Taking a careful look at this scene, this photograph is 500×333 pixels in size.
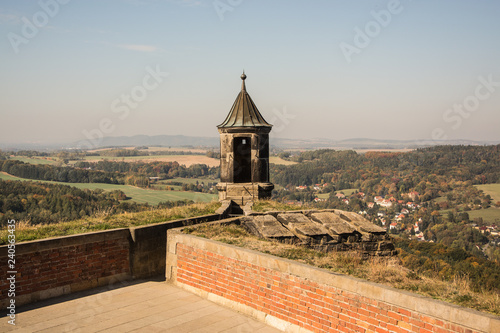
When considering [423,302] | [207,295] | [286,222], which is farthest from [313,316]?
[286,222]

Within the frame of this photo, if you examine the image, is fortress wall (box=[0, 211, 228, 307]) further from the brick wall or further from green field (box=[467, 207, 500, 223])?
green field (box=[467, 207, 500, 223])

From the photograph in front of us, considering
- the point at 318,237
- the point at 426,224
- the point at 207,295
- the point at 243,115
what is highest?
the point at 243,115

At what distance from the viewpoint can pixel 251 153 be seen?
1223cm

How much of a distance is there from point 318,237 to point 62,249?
4675 mm

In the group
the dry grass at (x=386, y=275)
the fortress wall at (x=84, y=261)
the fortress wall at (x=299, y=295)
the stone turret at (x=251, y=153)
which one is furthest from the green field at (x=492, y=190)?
the fortress wall at (x=299, y=295)

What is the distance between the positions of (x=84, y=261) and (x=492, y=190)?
221ft

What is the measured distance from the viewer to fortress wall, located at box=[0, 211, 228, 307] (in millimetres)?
6262

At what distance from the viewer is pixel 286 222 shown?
9070 mm

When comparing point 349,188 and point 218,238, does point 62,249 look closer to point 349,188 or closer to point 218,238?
point 218,238

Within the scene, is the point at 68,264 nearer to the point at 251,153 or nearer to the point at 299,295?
the point at 299,295

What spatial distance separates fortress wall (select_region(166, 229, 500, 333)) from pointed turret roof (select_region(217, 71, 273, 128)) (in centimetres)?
533

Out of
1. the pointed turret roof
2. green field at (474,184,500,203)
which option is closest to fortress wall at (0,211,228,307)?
the pointed turret roof

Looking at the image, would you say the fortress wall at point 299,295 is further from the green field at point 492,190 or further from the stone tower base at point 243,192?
the green field at point 492,190

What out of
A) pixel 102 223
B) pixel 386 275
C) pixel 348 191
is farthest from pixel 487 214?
pixel 386 275
